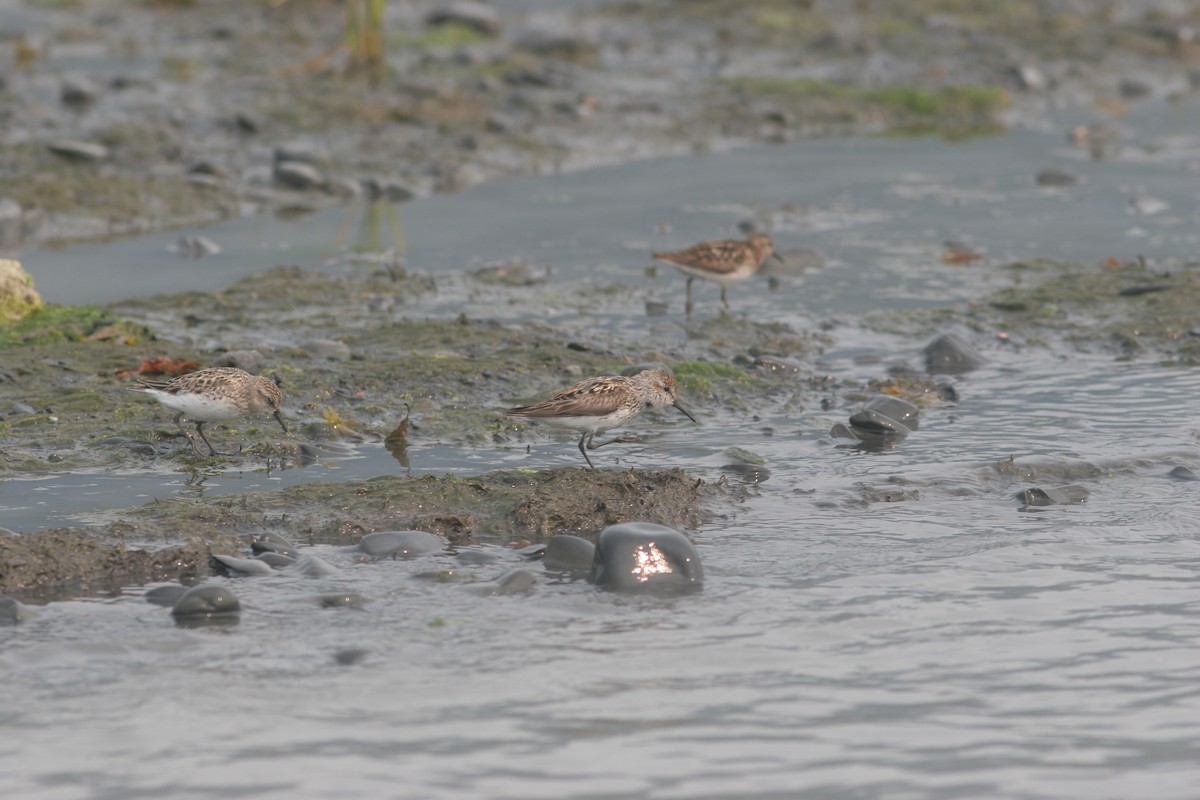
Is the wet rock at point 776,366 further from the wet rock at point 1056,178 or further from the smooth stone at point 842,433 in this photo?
the wet rock at point 1056,178

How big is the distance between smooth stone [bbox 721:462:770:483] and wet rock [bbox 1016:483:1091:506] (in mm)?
1529

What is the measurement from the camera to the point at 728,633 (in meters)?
7.54

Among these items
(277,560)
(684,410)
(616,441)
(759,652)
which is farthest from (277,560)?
(684,410)

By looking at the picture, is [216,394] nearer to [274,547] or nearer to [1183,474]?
[274,547]

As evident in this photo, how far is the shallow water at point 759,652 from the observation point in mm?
6184

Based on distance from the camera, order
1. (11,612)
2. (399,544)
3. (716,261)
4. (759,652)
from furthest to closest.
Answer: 1. (716,261)
2. (399,544)
3. (11,612)
4. (759,652)

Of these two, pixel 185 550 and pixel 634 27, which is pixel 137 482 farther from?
pixel 634 27

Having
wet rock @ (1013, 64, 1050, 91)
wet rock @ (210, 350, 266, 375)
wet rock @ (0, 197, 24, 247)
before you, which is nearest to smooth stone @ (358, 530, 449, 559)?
wet rock @ (210, 350, 266, 375)

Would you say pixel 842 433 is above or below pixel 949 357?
below

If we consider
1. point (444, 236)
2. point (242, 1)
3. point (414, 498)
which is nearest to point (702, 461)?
point (414, 498)

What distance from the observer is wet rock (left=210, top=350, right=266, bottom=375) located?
445 inches

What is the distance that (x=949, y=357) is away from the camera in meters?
12.2

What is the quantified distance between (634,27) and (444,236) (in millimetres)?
12488

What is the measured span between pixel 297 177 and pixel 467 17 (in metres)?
9.86
